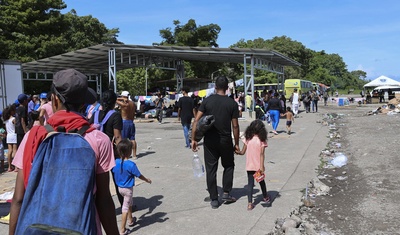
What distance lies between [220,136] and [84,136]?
3555 millimetres

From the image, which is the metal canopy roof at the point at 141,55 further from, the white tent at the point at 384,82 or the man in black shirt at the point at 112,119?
the white tent at the point at 384,82

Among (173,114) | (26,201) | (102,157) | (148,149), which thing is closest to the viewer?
(26,201)

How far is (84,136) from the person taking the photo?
1881mm

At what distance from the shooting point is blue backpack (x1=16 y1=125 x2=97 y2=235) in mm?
1664

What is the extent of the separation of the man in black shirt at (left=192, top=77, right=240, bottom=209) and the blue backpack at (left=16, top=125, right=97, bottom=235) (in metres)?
3.59

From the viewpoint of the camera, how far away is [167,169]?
26.1ft

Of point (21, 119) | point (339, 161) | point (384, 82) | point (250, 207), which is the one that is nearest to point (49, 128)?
point (250, 207)

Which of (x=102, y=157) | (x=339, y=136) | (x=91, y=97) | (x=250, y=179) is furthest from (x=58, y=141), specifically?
(x=339, y=136)

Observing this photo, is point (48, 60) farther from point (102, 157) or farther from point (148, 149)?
point (102, 157)

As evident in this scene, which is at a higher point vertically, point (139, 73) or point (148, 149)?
point (139, 73)

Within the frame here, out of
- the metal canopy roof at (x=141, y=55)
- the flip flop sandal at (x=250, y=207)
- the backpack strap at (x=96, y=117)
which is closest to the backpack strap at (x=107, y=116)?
the backpack strap at (x=96, y=117)

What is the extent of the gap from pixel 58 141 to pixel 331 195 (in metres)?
5.51

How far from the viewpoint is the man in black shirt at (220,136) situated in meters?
5.31

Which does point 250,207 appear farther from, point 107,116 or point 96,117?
point 96,117
